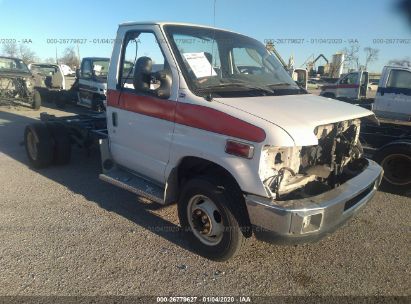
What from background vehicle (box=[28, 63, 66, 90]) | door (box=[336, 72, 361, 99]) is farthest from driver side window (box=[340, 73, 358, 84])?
background vehicle (box=[28, 63, 66, 90])

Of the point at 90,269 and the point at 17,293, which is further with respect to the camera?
the point at 90,269

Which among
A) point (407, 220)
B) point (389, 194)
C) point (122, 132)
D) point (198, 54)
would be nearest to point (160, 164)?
point (122, 132)

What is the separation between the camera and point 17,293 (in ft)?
10.2

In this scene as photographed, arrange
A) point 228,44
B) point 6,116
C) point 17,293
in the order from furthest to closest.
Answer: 1. point 6,116
2. point 228,44
3. point 17,293

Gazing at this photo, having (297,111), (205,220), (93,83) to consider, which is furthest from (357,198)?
(93,83)

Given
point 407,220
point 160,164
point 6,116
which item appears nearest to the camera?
point 160,164

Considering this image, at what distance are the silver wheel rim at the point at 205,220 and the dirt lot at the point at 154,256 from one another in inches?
9.6

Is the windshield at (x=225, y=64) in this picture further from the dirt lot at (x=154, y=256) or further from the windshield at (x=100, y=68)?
the windshield at (x=100, y=68)

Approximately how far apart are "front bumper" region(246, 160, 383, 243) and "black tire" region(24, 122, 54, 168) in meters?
4.54

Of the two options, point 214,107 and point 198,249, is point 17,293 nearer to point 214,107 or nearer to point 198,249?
point 198,249

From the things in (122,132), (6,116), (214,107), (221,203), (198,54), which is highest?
(198,54)

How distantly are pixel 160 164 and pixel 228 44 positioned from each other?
1761 millimetres

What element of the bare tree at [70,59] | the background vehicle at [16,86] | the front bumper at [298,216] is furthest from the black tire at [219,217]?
the bare tree at [70,59]

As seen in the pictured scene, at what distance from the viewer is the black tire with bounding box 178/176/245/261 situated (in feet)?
11.0
